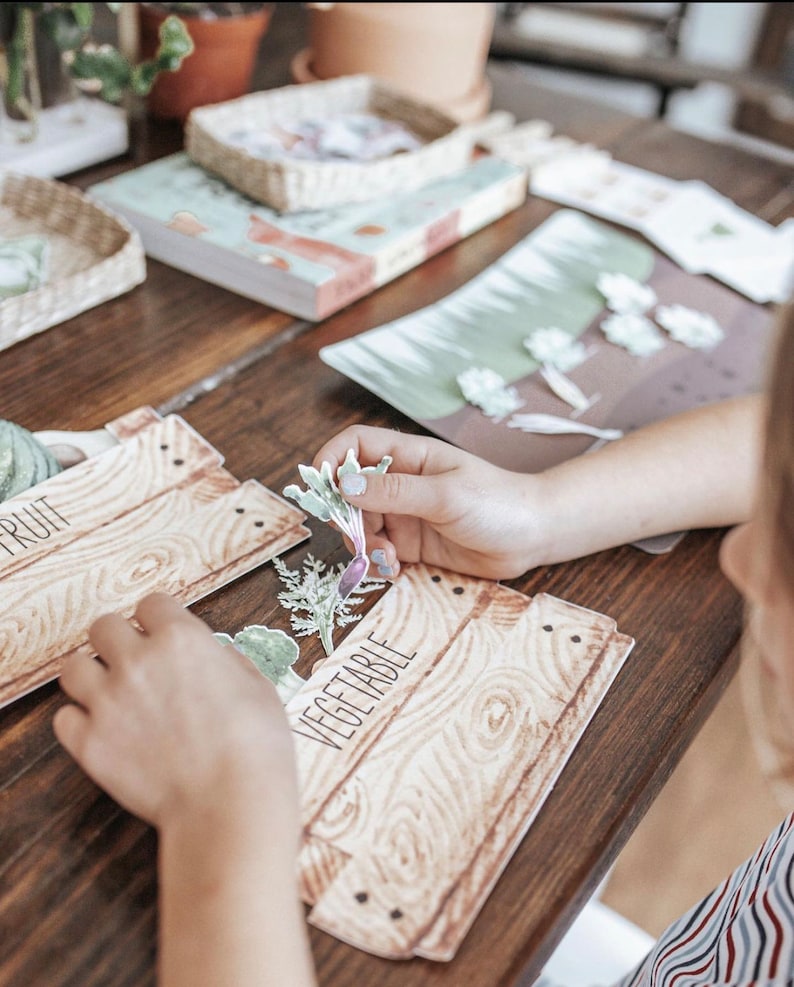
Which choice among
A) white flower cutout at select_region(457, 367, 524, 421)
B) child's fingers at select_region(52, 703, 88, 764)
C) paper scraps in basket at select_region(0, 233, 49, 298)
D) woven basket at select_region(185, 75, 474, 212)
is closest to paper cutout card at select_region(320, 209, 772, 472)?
white flower cutout at select_region(457, 367, 524, 421)

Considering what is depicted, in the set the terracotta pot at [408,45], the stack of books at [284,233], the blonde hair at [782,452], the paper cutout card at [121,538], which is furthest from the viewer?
the terracotta pot at [408,45]

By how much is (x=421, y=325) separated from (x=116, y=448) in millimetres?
337

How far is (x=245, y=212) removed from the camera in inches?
39.5

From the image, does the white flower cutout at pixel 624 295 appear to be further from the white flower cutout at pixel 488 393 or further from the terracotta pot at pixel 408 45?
the terracotta pot at pixel 408 45

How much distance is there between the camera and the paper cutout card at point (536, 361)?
0.82 m

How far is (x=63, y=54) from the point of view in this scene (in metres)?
1.09

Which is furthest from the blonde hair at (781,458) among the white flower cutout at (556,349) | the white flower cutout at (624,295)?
the white flower cutout at (624,295)

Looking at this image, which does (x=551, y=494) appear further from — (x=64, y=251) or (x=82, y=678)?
(x=64, y=251)

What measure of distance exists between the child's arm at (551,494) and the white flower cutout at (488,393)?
10cm

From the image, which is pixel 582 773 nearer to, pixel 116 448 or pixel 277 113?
pixel 116 448

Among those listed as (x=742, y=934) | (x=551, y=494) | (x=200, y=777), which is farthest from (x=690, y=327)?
(x=200, y=777)

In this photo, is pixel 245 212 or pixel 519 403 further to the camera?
pixel 245 212

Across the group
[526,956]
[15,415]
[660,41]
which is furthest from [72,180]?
[660,41]

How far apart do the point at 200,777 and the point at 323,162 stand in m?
0.78
